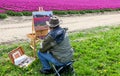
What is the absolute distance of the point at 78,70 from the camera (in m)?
9.46

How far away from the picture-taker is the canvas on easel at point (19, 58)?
9.60 metres

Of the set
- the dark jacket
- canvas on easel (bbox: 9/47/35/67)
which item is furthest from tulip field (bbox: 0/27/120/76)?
the dark jacket

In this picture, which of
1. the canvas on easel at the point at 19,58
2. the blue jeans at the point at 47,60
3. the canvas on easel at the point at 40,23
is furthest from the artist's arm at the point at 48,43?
the canvas on easel at the point at 40,23

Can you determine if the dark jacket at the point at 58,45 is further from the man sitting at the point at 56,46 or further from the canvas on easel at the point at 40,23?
the canvas on easel at the point at 40,23

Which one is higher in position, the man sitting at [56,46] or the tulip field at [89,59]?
the man sitting at [56,46]

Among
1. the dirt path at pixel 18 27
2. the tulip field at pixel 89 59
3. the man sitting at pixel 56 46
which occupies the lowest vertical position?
the dirt path at pixel 18 27

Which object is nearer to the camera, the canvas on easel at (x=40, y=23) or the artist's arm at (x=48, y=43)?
the artist's arm at (x=48, y=43)

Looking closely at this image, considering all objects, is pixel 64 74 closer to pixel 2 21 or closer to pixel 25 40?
pixel 25 40

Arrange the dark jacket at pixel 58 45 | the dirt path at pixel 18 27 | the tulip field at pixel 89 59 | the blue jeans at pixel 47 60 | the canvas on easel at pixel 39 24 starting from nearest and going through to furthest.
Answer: the dark jacket at pixel 58 45 < the blue jeans at pixel 47 60 < the tulip field at pixel 89 59 < the canvas on easel at pixel 39 24 < the dirt path at pixel 18 27

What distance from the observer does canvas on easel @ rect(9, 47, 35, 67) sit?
9599 mm

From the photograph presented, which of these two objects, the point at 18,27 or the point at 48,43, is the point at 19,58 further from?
the point at 18,27

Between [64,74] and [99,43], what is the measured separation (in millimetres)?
3816

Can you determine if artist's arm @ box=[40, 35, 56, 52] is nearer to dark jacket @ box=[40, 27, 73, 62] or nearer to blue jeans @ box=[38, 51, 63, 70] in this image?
dark jacket @ box=[40, 27, 73, 62]

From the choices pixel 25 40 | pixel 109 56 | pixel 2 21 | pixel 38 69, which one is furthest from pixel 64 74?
pixel 2 21
